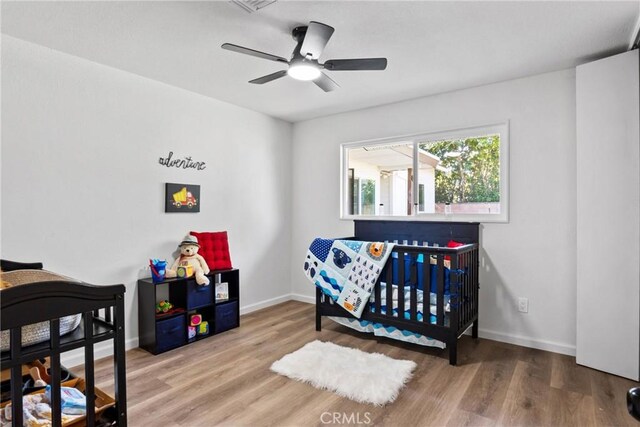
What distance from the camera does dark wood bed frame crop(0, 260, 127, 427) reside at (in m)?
0.92

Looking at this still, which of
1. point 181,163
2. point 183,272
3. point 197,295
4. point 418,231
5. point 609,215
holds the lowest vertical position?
point 197,295

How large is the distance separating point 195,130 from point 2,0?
1.63m

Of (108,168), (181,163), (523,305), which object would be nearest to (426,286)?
(523,305)

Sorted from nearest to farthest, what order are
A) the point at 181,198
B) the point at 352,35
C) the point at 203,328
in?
1. the point at 352,35
2. the point at 203,328
3. the point at 181,198

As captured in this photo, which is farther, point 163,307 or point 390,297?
point 163,307

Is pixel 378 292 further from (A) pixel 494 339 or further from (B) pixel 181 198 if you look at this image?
(B) pixel 181 198

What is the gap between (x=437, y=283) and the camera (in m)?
2.65

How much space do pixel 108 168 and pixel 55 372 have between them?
2162 mm

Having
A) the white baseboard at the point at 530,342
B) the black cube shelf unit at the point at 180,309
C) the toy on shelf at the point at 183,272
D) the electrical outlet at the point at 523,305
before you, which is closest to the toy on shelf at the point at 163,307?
the black cube shelf unit at the point at 180,309

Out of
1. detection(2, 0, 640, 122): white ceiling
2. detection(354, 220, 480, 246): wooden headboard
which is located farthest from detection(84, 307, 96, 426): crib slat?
detection(354, 220, 480, 246): wooden headboard

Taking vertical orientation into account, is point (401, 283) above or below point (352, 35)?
below

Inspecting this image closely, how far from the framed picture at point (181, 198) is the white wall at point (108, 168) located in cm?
6

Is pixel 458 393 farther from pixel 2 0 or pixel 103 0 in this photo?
pixel 2 0

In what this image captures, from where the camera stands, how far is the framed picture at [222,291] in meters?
3.33
